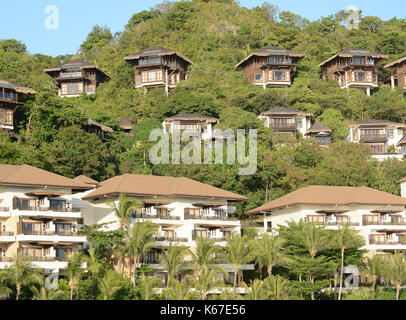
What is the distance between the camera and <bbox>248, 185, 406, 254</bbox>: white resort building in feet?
197

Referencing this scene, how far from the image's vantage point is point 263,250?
50.6 meters

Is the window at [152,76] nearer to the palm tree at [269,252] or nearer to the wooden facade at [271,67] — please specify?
the wooden facade at [271,67]

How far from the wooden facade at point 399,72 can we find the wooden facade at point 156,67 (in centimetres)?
2845

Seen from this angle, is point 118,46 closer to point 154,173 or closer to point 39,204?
point 154,173

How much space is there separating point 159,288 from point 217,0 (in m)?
76.3

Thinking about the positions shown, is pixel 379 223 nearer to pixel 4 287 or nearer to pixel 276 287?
pixel 276 287

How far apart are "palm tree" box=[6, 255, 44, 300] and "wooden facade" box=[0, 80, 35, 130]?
29.7 metres

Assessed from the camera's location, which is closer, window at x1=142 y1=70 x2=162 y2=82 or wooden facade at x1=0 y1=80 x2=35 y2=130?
wooden facade at x1=0 y1=80 x2=35 y2=130

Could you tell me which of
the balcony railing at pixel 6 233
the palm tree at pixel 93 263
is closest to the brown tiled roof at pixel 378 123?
the palm tree at pixel 93 263

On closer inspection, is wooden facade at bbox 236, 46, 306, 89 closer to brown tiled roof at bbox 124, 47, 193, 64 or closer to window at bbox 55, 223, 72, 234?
brown tiled roof at bbox 124, 47, 193, 64

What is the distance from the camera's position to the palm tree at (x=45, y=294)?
4378 cm

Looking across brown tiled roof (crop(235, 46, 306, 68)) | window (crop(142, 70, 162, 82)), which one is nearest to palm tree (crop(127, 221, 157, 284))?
window (crop(142, 70, 162, 82))

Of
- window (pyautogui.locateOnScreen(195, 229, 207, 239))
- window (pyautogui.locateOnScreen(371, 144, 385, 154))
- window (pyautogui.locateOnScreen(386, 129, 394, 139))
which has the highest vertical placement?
window (pyautogui.locateOnScreen(386, 129, 394, 139))
